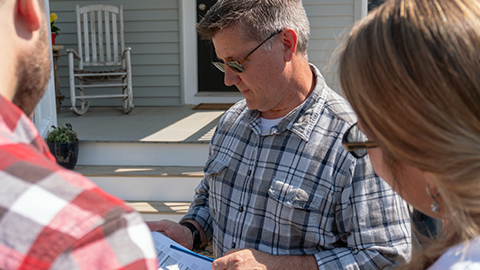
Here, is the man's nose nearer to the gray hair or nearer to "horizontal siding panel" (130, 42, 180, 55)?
the gray hair

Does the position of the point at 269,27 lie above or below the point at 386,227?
above

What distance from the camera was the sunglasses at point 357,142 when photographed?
34.1 inches

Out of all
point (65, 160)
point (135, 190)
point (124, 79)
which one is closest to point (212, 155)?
point (135, 190)

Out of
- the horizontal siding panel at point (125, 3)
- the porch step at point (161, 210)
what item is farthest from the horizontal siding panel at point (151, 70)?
the porch step at point (161, 210)

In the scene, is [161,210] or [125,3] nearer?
[161,210]

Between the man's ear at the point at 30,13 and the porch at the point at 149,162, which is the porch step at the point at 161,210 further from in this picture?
the man's ear at the point at 30,13

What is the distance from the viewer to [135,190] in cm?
368

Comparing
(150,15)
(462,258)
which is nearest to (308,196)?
(462,258)

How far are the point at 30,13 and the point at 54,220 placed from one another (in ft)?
0.91

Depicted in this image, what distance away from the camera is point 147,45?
5992mm

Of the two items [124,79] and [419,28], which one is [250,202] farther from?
[124,79]

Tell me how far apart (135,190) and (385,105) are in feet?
10.3

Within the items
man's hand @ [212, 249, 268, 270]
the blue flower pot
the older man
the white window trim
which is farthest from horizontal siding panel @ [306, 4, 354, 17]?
man's hand @ [212, 249, 268, 270]

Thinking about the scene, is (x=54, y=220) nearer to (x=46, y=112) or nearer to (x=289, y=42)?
(x=289, y=42)
